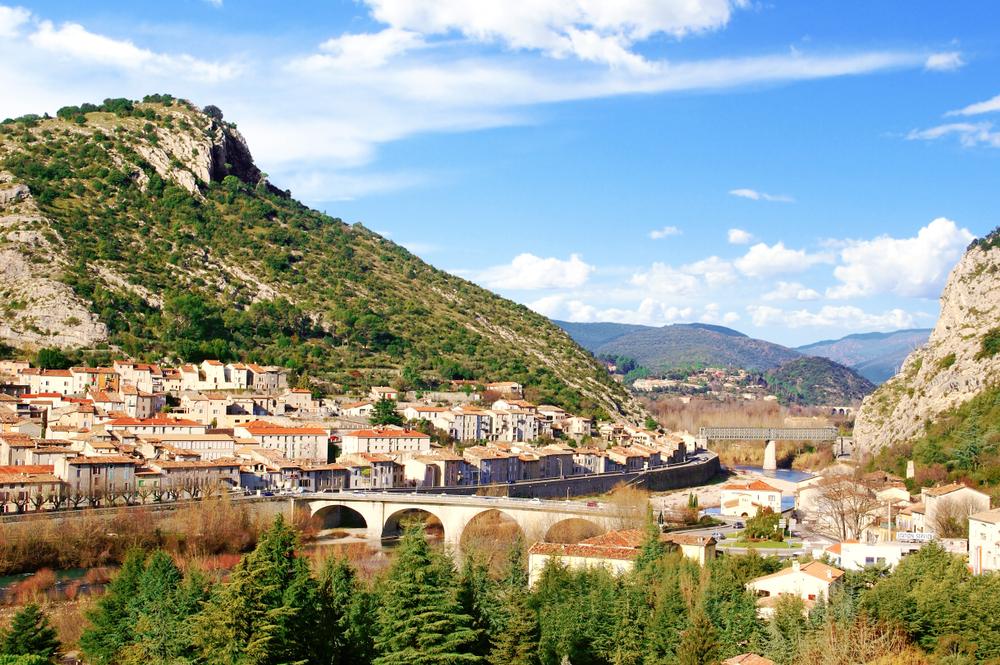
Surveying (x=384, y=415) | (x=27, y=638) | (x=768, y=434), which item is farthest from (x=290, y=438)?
(x=768, y=434)

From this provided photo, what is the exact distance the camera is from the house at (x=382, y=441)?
65812 millimetres

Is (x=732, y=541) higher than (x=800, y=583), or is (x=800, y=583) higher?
(x=800, y=583)

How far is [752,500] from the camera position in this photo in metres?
59.4

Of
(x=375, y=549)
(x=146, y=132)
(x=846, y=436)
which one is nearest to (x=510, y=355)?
(x=846, y=436)

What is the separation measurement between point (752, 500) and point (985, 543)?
20.8m

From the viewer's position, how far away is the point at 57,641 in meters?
29.6

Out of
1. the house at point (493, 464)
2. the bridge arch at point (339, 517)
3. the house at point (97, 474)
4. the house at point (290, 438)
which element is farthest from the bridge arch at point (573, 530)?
the house at point (290, 438)

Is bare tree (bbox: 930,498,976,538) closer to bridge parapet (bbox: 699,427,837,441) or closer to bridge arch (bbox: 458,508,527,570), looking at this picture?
bridge arch (bbox: 458,508,527,570)

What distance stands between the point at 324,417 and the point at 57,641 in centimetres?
4310

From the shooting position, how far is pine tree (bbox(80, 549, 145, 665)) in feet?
91.8

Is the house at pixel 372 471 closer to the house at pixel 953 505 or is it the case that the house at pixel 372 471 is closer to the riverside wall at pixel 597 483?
the riverside wall at pixel 597 483

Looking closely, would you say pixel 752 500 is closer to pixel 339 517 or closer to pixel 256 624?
pixel 339 517

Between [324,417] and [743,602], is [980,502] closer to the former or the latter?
[743,602]

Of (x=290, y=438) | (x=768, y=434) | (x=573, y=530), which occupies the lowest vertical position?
(x=573, y=530)
